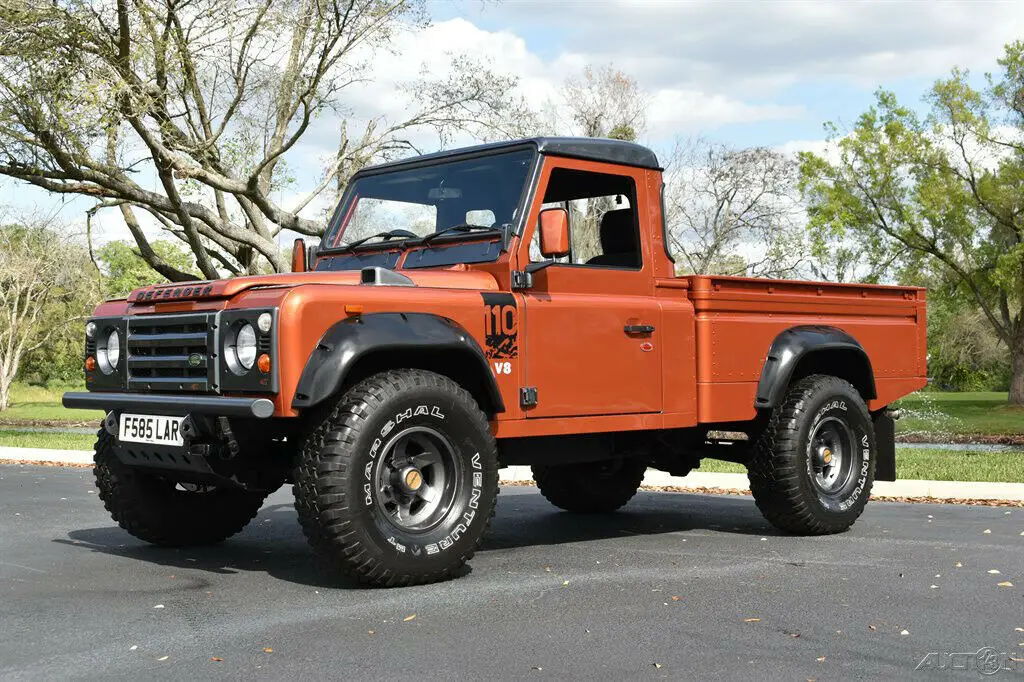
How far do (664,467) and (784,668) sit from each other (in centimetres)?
386

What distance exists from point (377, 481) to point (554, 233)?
5.51 feet

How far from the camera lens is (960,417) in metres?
31.3

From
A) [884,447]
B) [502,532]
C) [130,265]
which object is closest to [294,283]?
[502,532]

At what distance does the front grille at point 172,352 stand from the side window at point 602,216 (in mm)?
2360

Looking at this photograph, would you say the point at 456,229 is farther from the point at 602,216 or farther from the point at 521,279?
the point at 602,216

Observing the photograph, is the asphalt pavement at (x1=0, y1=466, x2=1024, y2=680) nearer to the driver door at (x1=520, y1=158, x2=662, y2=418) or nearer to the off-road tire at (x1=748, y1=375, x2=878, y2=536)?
the off-road tire at (x1=748, y1=375, x2=878, y2=536)

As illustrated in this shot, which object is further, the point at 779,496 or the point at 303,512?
the point at 779,496

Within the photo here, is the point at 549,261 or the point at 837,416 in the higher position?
the point at 549,261

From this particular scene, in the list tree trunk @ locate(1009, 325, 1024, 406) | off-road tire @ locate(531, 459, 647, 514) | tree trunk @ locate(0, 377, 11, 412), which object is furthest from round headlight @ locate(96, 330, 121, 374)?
tree trunk @ locate(0, 377, 11, 412)

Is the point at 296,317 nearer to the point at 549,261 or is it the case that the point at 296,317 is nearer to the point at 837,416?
the point at 549,261

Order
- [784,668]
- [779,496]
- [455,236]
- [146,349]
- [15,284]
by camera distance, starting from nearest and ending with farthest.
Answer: [784,668]
[146,349]
[455,236]
[779,496]
[15,284]

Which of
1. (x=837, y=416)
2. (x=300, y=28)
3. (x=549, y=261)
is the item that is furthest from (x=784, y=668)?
(x=300, y=28)

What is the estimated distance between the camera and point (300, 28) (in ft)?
62.7

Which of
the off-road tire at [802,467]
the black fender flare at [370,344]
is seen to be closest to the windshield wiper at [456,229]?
the black fender flare at [370,344]
